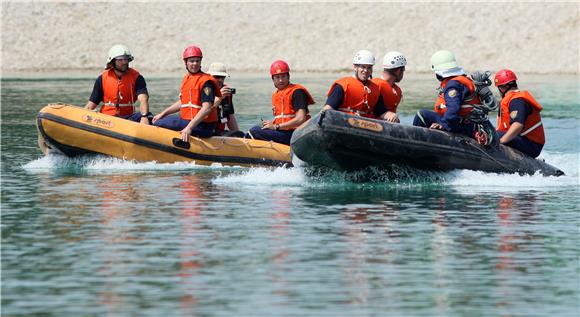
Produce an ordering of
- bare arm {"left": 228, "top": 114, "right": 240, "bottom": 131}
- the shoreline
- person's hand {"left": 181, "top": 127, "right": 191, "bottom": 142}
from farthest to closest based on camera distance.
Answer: the shoreline, bare arm {"left": 228, "top": 114, "right": 240, "bottom": 131}, person's hand {"left": 181, "top": 127, "right": 191, "bottom": 142}

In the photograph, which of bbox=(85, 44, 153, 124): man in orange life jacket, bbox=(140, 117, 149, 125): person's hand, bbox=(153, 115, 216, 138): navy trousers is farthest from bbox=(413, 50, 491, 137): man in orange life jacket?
bbox=(85, 44, 153, 124): man in orange life jacket

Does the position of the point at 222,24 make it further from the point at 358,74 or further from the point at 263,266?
the point at 263,266

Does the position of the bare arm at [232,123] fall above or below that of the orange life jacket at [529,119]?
below

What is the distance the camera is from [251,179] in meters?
17.2

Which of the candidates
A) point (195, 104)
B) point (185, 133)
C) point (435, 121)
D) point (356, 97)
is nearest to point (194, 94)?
point (195, 104)

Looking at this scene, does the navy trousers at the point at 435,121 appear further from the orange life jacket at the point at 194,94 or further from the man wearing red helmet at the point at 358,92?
the orange life jacket at the point at 194,94

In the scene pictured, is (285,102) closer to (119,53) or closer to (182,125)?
(182,125)

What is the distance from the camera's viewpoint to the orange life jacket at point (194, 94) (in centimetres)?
1839

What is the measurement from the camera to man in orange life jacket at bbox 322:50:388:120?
16844 mm

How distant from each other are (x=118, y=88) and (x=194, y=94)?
1356 millimetres

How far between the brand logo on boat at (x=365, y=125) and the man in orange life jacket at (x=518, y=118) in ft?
6.04

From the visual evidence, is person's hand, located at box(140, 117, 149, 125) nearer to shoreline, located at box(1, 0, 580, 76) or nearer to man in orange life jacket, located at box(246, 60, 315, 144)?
man in orange life jacket, located at box(246, 60, 315, 144)

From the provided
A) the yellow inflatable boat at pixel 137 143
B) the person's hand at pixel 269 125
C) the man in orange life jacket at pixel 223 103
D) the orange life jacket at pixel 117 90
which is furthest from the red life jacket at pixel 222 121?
the orange life jacket at pixel 117 90

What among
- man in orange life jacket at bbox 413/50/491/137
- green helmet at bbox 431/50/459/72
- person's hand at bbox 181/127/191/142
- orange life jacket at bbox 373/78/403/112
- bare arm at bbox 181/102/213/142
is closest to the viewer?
man in orange life jacket at bbox 413/50/491/137
